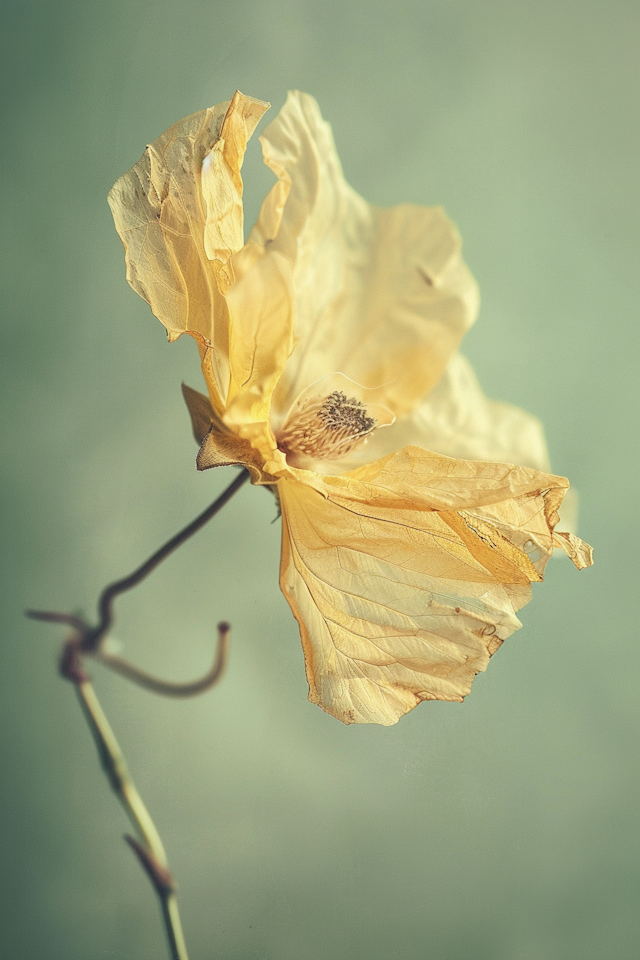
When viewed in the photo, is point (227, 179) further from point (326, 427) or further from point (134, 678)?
point (134, 678)

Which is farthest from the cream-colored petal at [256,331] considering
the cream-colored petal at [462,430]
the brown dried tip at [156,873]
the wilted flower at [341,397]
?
the brown dried tip at [156,873]

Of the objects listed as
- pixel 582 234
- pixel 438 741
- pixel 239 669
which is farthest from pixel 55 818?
pixel 582 234

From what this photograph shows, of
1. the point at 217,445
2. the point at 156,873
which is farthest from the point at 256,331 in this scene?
the point at 156,873

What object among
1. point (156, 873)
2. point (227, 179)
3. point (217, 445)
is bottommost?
point (156, 873)

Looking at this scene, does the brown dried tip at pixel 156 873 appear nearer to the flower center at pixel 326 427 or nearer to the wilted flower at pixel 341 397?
the wilted flower at pixel 341 397

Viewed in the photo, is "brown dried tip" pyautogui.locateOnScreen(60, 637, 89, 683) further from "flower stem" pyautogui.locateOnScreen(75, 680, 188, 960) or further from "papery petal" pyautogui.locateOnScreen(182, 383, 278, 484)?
"papery petal" pyautogui.locateOnScreen(182, 383, 278, 484)

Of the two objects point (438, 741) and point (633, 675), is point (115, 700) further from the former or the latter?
point (633, 675)
